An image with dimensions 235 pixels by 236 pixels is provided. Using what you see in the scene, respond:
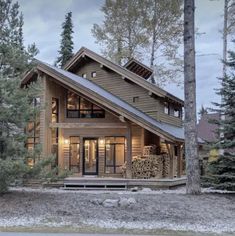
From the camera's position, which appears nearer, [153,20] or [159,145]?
[159,145]

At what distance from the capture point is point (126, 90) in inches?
989

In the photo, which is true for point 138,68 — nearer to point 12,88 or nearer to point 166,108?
point 166,108

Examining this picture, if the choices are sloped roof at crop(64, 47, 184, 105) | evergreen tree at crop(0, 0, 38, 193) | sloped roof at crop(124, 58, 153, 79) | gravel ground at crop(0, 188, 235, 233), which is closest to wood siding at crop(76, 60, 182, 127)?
sloped roof at crop(64, 47, 184, 105)

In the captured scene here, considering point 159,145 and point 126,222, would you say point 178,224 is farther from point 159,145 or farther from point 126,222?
point 159,145

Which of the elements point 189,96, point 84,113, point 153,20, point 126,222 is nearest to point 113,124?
point 84,113

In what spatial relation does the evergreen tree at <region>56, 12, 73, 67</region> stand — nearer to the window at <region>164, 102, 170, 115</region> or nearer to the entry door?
the window at <region>164, 102, 170, 115</region>

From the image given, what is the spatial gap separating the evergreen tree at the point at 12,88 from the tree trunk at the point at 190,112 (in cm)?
519

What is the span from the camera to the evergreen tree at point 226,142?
1532cm

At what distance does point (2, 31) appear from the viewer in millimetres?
13047

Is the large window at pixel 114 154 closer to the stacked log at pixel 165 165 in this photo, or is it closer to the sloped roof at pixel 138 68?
the stacked log at pixel 165 165

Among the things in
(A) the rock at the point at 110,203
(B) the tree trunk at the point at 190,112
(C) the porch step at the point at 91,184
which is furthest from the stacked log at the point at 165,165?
(A) the rock at the point at 110,203

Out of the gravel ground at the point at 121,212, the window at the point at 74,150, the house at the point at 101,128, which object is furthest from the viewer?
the window at the point at 74,150

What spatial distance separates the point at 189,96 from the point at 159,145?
9.91 m

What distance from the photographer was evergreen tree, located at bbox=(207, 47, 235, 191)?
50.3ft
